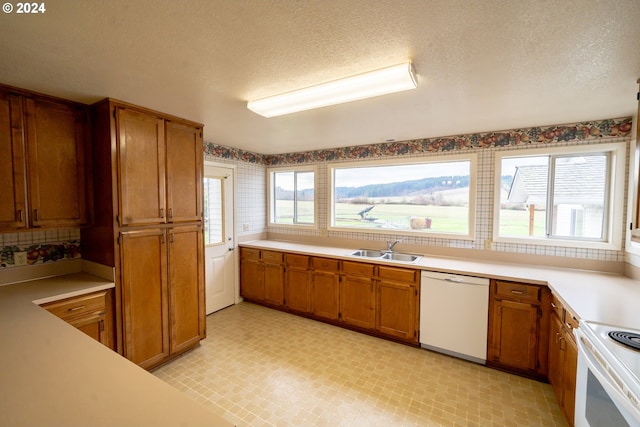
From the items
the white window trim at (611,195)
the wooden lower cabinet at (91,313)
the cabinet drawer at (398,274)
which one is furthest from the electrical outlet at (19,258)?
the white window trim at (611,195)

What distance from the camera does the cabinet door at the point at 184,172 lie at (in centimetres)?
247

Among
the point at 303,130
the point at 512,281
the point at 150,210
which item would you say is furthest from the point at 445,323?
the point at 150,210

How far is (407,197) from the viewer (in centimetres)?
356

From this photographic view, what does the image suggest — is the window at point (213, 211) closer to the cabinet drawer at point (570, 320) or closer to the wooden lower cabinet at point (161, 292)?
the wooden lower cabinet at point (161, 292)

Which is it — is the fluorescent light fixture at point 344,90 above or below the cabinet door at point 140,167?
above

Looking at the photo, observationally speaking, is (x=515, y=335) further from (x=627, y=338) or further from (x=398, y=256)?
(x=398, y=256)

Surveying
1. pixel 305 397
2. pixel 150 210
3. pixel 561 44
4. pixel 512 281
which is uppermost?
pixel 561 44

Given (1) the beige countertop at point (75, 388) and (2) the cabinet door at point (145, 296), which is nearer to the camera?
(1) the beige countertop at point (75, 388)

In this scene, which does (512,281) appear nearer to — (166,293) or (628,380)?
(628,380)

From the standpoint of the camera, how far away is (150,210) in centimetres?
232

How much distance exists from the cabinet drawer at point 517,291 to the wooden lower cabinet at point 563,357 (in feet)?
0.46

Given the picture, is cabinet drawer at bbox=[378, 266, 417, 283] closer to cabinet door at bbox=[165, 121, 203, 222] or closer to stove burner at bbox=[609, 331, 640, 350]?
stove burner at bbox=[609, 331, 640, 350]

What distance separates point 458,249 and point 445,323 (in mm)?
896

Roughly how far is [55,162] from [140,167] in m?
0.56
